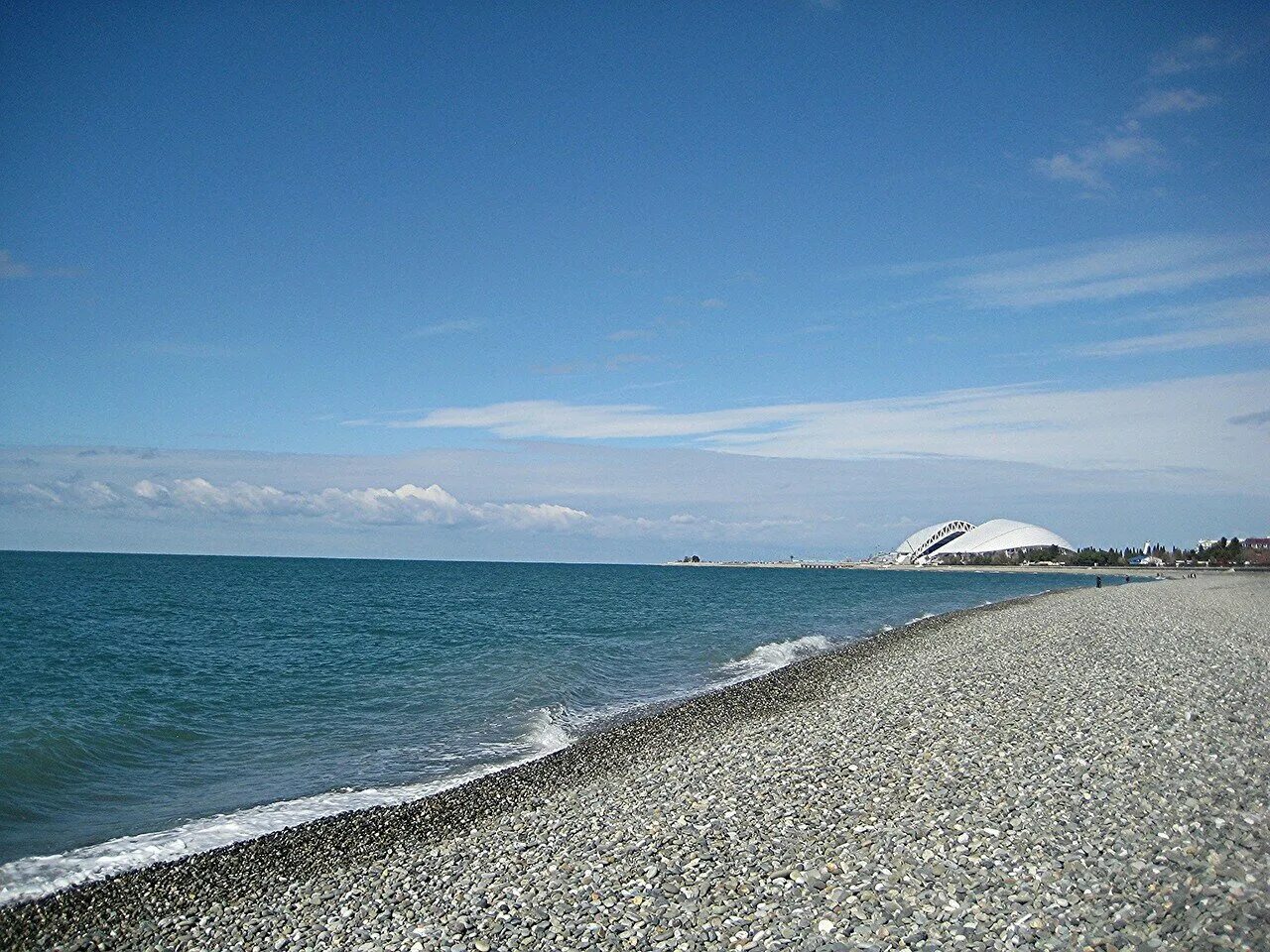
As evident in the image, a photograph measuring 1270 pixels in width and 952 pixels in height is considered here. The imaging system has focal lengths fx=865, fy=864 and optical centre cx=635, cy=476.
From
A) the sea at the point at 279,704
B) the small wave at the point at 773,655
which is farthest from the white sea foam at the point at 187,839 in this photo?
the small wave at the point at 773,655

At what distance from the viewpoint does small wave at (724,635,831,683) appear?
92.4 ft

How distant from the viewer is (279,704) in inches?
897

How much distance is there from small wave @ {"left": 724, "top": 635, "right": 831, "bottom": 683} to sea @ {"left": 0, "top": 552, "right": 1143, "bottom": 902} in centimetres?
20

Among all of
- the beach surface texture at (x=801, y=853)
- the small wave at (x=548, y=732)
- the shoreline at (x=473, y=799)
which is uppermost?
the beach surface texture at (x=801, y=853)

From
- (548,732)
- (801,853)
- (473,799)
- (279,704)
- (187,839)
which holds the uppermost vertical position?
(801,853)

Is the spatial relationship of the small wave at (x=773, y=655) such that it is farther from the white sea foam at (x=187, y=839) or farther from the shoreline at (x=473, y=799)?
the white sea foam at (x=187, y=839)

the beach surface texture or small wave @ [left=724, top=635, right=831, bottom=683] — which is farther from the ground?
the beach surface texture

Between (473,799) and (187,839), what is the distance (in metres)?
4.00

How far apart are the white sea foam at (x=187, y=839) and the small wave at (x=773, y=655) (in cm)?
1363

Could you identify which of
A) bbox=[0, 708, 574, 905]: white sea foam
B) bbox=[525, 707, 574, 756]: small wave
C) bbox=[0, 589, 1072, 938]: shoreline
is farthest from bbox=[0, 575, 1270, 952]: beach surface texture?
bbox=[525, 707, 574, 756]: small wave

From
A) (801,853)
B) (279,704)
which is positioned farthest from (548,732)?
(801,853)

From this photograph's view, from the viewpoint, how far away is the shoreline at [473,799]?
1051cm

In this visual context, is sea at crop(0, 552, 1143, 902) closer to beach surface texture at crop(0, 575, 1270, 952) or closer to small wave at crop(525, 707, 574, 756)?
small wave at crop(525, 707, 574, 756)

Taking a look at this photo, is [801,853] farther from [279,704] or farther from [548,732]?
[279,704]
